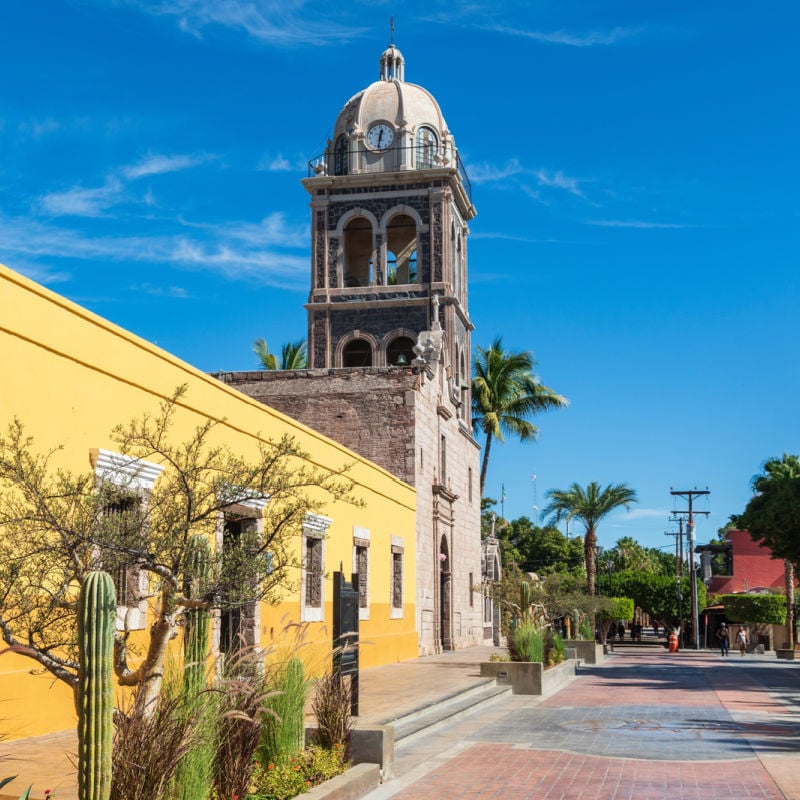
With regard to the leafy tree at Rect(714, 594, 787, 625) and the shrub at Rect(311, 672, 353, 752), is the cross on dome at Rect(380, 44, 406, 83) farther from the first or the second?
the shrub at Rect(311, 672, 353, 752)

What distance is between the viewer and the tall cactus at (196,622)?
7477 millimetres

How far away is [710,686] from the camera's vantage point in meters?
24.1

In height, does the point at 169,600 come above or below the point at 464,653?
above

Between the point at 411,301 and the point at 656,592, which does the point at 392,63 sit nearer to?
the point at 411,301

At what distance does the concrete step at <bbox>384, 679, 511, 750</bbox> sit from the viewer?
1323 centimetres

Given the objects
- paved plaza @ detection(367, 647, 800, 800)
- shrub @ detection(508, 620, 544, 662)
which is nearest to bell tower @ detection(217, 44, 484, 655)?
shrub @ detection(508, 620, 544, 662)

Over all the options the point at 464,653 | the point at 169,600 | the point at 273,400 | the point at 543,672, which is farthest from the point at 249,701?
the point at 464,653

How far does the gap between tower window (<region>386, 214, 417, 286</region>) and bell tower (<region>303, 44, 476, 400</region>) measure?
10 cm

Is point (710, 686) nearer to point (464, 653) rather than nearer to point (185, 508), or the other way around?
point (464, 653)

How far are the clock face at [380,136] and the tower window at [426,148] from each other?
43.6 inches

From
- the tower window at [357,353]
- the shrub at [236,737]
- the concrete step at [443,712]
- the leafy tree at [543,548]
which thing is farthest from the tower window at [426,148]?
the leafy tree at [543,548]

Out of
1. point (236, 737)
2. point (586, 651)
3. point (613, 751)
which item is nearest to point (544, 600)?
point (586, 651)

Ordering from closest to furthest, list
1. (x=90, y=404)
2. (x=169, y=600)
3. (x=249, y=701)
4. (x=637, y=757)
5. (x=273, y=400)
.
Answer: (x=169, y=600) → (x=249, y=701) → (x=637, y=757) → (x=90, y=404) → (x=273, y=400)

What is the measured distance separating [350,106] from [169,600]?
122 ft
